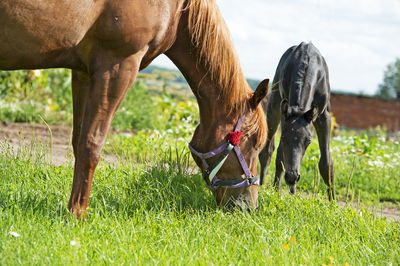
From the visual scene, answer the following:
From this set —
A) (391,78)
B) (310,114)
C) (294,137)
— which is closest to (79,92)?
(294,137)

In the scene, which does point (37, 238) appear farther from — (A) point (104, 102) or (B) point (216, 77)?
(B) point (216, 77)

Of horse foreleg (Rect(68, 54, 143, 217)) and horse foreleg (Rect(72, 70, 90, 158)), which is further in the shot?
horse foreleg (Rect(72, 70, 90, 158))

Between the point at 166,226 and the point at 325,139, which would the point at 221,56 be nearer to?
the point at 166,226

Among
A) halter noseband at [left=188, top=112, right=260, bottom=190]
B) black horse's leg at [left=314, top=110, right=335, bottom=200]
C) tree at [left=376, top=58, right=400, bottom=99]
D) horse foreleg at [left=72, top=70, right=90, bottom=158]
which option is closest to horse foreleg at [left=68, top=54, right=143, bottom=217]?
horse foreleg at [left=72, top=70, right=90, bottom=158]

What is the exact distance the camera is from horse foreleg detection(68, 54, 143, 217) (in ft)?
9.72

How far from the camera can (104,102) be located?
2.99 metres

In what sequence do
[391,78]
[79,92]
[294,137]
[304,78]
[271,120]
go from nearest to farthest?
[79,92], [294,137], [304,78], [271,120], [391,78]

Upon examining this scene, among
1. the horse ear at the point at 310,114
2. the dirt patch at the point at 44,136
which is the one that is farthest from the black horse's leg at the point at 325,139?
the dirt patch at the point at 44,136

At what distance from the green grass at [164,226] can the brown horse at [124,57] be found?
276 mm

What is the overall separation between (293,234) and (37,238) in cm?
173

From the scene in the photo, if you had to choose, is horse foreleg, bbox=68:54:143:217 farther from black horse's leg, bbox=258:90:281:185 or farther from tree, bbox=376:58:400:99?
tree, bbox=376:58:400:99

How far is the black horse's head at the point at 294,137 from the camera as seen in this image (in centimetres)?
421

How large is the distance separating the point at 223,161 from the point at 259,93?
583 millimetres

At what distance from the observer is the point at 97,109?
2980 mm
